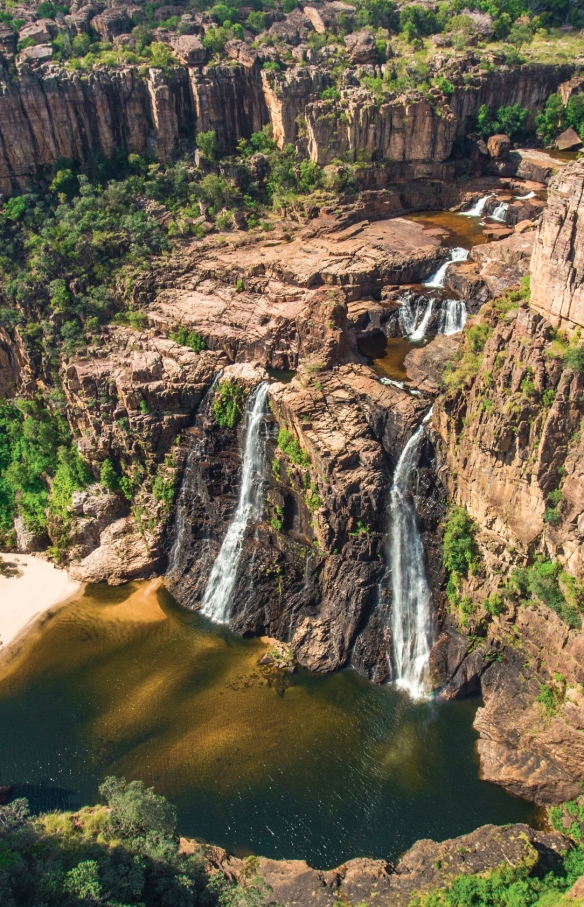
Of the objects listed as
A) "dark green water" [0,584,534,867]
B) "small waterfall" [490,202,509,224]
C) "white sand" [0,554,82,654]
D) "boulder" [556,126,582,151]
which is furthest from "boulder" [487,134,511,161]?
"white sand" [0,554,82,654]

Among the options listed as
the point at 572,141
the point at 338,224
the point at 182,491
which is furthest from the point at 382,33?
the point at 182,491

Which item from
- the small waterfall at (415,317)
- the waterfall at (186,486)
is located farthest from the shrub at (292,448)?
the small waterfall at (415,317)

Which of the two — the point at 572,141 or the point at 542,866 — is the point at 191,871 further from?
the point at 572,141

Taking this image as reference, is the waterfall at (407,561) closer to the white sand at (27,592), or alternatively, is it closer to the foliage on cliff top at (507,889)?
the foliage on cliff top at (507,889)

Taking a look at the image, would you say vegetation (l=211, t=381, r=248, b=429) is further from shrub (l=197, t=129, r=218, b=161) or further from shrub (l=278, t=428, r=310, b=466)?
shrub (l=197, t=129, r=218, b=161)

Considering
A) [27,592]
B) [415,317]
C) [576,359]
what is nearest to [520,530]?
[576,359]

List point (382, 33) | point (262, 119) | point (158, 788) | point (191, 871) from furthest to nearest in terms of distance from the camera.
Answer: point (382, 33), point (262, 119), point (158, 788), point (191, 871)
